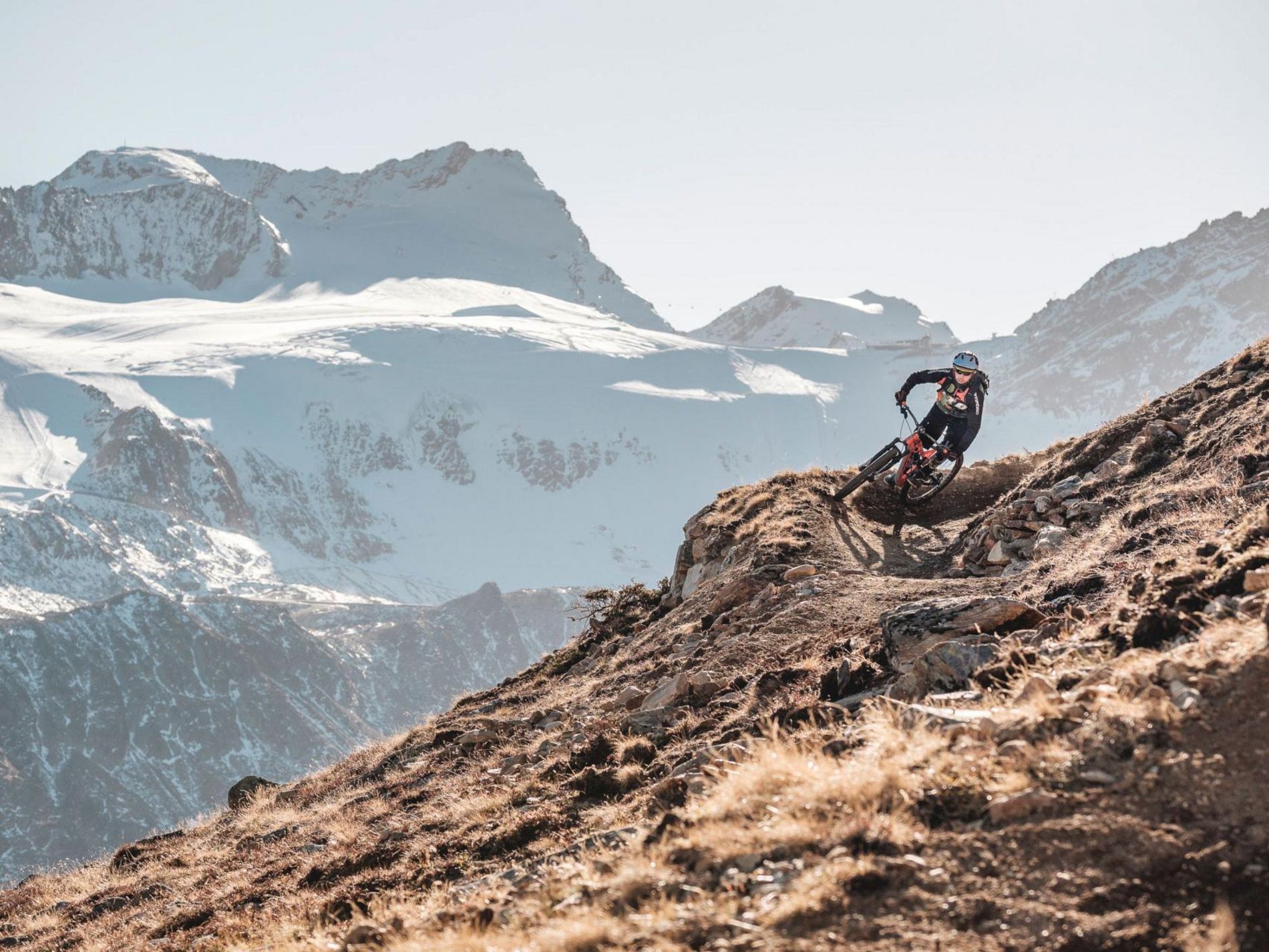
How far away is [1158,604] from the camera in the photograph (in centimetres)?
757

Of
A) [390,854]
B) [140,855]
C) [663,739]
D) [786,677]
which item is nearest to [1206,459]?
[786,677]

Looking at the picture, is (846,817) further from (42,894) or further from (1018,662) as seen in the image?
(42,894)

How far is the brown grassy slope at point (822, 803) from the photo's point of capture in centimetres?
505

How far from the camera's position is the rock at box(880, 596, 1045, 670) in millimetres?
9609

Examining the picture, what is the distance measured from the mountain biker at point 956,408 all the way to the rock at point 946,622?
990 cm

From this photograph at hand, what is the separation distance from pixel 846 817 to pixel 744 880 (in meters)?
0.66

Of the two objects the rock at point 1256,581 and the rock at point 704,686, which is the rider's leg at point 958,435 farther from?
the rock at point 1256,581

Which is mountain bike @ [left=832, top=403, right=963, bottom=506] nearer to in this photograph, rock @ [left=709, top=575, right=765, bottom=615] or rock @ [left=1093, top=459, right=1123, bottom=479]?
rock @ [left=1093, top=459, right=1123, bottom=479]

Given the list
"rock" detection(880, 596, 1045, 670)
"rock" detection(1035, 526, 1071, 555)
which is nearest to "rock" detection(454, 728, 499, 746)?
"rock" detection(880, 596, 1045, 670)

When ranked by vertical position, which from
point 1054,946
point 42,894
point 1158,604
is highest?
point 1158,604

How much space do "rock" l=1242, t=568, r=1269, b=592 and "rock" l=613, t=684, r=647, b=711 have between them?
301 inches

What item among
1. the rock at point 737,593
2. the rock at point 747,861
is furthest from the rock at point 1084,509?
the rock at point 747,861

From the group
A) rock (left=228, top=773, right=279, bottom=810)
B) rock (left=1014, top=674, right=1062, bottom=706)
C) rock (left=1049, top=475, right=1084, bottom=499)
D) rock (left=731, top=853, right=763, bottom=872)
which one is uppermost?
rock (left=1049, top=475, right=1084, bottom=499)

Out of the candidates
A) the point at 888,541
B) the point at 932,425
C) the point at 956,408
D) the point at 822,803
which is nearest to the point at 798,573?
the point at 888,541
